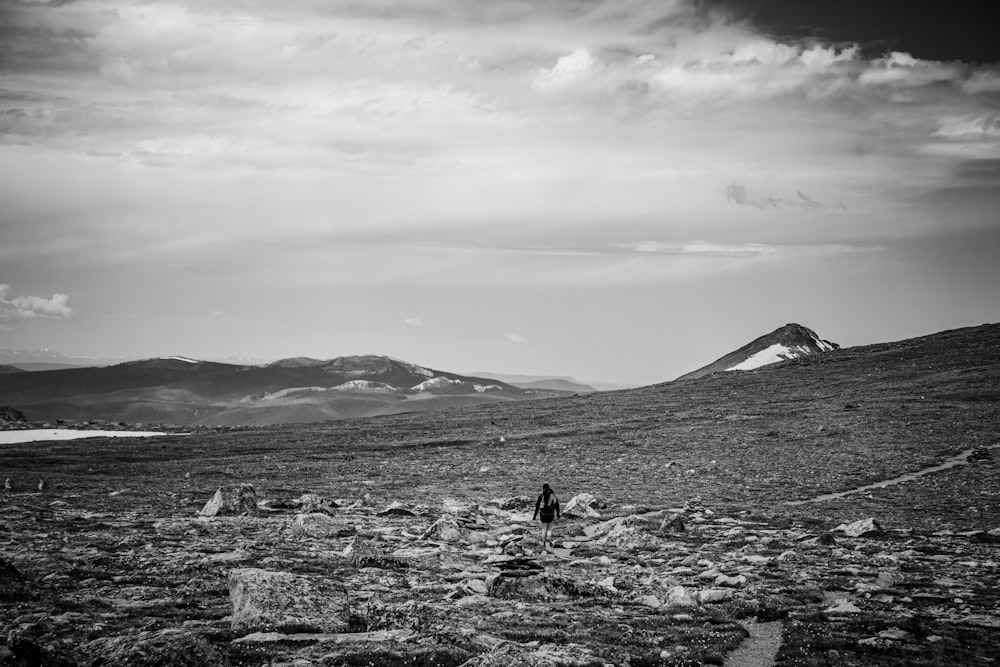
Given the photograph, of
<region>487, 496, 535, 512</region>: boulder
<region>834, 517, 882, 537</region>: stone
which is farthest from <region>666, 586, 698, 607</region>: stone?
<region>487, 496, 535, 512</region>: boulder

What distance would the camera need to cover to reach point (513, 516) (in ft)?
127

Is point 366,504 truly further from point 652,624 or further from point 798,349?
point 798,349

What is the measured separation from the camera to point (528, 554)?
28.8m

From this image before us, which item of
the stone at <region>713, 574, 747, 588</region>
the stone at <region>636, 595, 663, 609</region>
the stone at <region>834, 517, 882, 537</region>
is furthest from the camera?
the stone at <region>834, 517, 882, 537</region>

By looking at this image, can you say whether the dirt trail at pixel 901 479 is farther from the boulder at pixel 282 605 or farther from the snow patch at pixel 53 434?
the snow patch at pixel 53 434

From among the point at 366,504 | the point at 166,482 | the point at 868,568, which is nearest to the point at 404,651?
the point at 868,568

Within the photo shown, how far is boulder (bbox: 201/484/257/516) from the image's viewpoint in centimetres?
3550

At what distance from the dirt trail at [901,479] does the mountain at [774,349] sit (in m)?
107

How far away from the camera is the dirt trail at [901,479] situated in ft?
135

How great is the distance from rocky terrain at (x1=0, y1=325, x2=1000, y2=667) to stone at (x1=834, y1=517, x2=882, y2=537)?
7 cm

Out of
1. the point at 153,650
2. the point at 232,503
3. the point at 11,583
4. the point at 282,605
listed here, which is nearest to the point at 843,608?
the point at 282,605

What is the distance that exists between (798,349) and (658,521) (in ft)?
476

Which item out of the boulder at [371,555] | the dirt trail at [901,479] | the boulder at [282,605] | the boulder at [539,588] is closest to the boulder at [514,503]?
the boulder at [371,555]

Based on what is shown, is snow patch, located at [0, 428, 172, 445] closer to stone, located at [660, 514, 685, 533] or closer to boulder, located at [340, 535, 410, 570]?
boulder, located at [340, 535, 410, 570]
